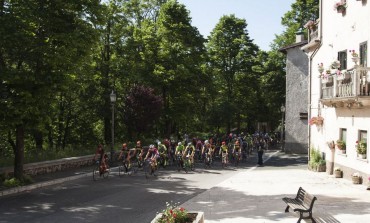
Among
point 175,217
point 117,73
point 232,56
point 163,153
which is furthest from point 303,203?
point 232,56

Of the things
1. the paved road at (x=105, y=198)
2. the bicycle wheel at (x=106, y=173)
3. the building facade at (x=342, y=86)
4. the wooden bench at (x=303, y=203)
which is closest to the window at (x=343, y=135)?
the building facade at (x=342, y=86)

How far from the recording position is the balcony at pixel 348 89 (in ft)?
52.0

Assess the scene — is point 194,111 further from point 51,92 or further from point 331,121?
point 51,92

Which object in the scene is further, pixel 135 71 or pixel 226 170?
pixel 135 71

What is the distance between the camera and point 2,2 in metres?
16.0

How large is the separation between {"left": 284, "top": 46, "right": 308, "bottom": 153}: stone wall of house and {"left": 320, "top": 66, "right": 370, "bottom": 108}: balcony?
15536mm

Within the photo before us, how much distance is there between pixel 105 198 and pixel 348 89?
11132 mm

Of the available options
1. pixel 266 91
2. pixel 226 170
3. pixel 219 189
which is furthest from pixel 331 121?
pixel 266 91

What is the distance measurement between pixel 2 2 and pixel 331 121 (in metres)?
17.0

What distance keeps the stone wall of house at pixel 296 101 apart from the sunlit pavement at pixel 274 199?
15.6 m

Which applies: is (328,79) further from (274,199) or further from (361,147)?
(274,199)

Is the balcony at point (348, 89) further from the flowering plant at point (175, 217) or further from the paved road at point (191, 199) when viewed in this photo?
the flowering plant at point (175, 217)

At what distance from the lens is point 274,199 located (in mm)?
14094

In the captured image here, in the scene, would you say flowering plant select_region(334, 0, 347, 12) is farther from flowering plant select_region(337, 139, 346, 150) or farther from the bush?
the bush
